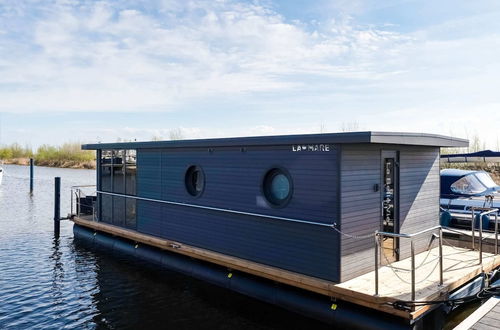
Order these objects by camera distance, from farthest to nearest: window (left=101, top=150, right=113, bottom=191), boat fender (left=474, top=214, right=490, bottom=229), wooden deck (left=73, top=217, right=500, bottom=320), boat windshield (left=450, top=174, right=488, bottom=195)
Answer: boat windshield (left=450, top=174, right=488, bottom=195) < window (left=101, top=150, right=113, bottom=191) < boat fender (left=474, top=214, right=490, bottom=229) < wooden deck (left=73, top=217, right=500, bottom=320)

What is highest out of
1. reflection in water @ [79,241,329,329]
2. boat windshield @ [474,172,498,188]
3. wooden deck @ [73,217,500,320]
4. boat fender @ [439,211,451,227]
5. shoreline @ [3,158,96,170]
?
boat windshield @ [474,172,498,188]

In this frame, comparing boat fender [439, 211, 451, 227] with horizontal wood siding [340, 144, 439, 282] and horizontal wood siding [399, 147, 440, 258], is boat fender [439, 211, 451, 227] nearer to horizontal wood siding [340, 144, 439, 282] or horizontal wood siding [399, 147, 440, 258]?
horizontal wood siding [399, 147, 440, 258]

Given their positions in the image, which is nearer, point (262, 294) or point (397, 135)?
point (397, 135)

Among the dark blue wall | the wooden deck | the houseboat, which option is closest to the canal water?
the houseboat

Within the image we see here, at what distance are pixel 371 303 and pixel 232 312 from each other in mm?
2910

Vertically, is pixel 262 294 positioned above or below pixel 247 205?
below

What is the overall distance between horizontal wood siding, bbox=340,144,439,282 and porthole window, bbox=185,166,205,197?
3.93 m

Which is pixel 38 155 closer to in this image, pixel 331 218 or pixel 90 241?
pixel 90 241

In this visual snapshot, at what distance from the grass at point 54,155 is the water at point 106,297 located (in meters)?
43.7

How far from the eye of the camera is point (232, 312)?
8516 millimetres

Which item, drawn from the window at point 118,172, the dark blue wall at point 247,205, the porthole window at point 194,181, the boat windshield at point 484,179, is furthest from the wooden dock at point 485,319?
the window at point 118,172

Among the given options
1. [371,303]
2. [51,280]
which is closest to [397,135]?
[371,303]

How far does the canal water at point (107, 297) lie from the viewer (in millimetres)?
8109

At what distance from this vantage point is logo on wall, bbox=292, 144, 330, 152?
7657mm
